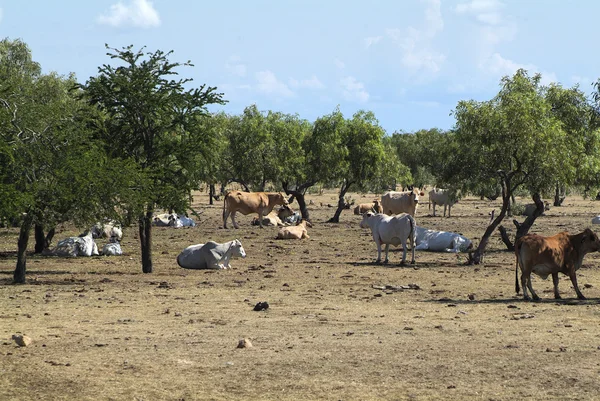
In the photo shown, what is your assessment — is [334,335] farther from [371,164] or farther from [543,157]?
[371,164]

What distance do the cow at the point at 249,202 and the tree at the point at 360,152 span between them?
4.99 m

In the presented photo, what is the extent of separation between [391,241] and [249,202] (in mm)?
20847

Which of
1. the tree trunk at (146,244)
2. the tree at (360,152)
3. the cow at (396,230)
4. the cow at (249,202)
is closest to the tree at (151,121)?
the tree trunk at (146,244)

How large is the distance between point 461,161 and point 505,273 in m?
4.41

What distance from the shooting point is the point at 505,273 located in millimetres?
24281

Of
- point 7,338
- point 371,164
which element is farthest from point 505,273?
point 371,164

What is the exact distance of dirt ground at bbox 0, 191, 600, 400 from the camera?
10.8 meters

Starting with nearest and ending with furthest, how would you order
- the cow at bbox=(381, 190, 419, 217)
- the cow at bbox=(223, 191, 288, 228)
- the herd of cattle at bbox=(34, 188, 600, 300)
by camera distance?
1. the herd of cattle at bbox=(34, 188, 600, 300)
2. the cow at bbox=(223, 191, 288, 228)
3. the cow at bbox=(381, 190, 419, 217)

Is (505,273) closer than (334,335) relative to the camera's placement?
No

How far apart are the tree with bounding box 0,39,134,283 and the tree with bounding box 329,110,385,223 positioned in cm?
3087

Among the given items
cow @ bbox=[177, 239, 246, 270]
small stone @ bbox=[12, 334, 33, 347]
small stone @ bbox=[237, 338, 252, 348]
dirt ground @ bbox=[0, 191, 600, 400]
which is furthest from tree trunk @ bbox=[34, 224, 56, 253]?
small stone @ bbox=[237, 338, 252, 348]

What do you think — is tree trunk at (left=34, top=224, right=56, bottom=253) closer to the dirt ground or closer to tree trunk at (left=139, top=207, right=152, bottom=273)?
the dirt ground

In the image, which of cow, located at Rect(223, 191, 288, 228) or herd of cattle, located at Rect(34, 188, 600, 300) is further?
cow, located at Rect(223, 191, 288, 228)

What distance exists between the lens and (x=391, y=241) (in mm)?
27094
